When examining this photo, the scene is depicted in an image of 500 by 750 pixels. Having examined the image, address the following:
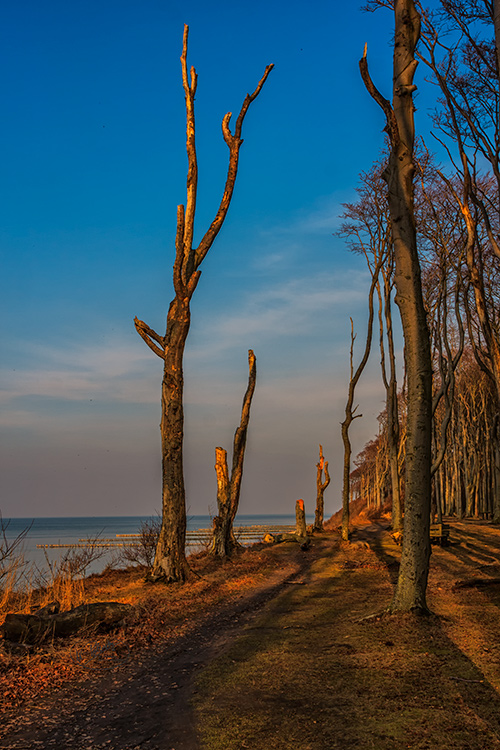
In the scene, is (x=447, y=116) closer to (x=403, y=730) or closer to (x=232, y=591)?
(x=232, y=591)

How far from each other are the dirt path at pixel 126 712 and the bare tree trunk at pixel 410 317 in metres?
2.66

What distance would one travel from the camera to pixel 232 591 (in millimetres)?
11250

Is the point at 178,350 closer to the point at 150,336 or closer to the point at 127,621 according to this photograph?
the point at 150,336

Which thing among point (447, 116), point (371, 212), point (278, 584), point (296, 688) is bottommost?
point (278, 584)

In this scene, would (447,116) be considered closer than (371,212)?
Yes

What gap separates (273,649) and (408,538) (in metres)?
2.24

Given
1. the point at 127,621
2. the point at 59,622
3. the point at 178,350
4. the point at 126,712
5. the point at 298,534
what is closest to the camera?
the point at 126,712

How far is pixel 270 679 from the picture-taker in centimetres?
528

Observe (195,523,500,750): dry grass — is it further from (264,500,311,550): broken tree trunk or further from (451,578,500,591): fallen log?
(264,500,311,550): broken tree trunk

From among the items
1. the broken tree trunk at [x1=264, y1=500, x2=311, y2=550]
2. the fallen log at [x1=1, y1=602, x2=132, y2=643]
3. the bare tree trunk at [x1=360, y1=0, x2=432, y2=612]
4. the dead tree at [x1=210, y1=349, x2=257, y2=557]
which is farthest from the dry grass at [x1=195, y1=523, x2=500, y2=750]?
the broken tree trunk at [x1=264, y1=500, x2=311, y2=550]

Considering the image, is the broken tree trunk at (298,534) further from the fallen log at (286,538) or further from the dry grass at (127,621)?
the dry grass at (127,621)

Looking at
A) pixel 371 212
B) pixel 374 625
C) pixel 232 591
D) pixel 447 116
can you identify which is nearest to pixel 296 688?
pixel 374 625

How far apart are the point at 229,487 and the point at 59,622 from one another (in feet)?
37.0

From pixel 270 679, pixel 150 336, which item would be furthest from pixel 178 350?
pixel 270 679
